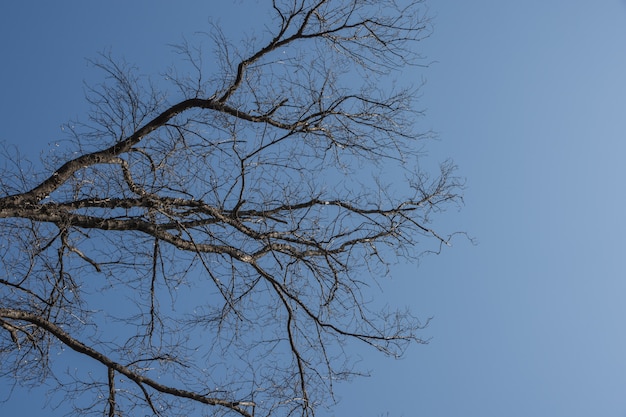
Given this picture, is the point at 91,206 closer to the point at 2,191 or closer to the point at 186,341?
the point at 2,191

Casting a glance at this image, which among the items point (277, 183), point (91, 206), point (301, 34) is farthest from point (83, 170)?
point (301, 34)

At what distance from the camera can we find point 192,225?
6949mm

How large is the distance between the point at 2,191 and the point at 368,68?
3.31 m

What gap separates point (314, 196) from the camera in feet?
23.2

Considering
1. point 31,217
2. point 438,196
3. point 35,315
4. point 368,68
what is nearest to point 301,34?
point 368,68

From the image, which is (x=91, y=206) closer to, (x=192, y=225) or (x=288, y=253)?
(x=192, y=225)

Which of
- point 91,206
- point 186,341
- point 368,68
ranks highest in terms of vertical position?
point 368,68

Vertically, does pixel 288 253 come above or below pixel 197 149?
below

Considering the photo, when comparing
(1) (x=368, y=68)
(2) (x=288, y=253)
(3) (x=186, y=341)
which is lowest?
(3) (x=186, y=341)

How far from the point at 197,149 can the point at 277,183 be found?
751 mm

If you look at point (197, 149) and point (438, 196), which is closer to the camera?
point (197, 149)

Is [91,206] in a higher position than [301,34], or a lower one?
lower

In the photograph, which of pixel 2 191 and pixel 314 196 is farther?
pixel 314 196

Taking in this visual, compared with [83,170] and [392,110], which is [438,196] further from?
[83,170]
